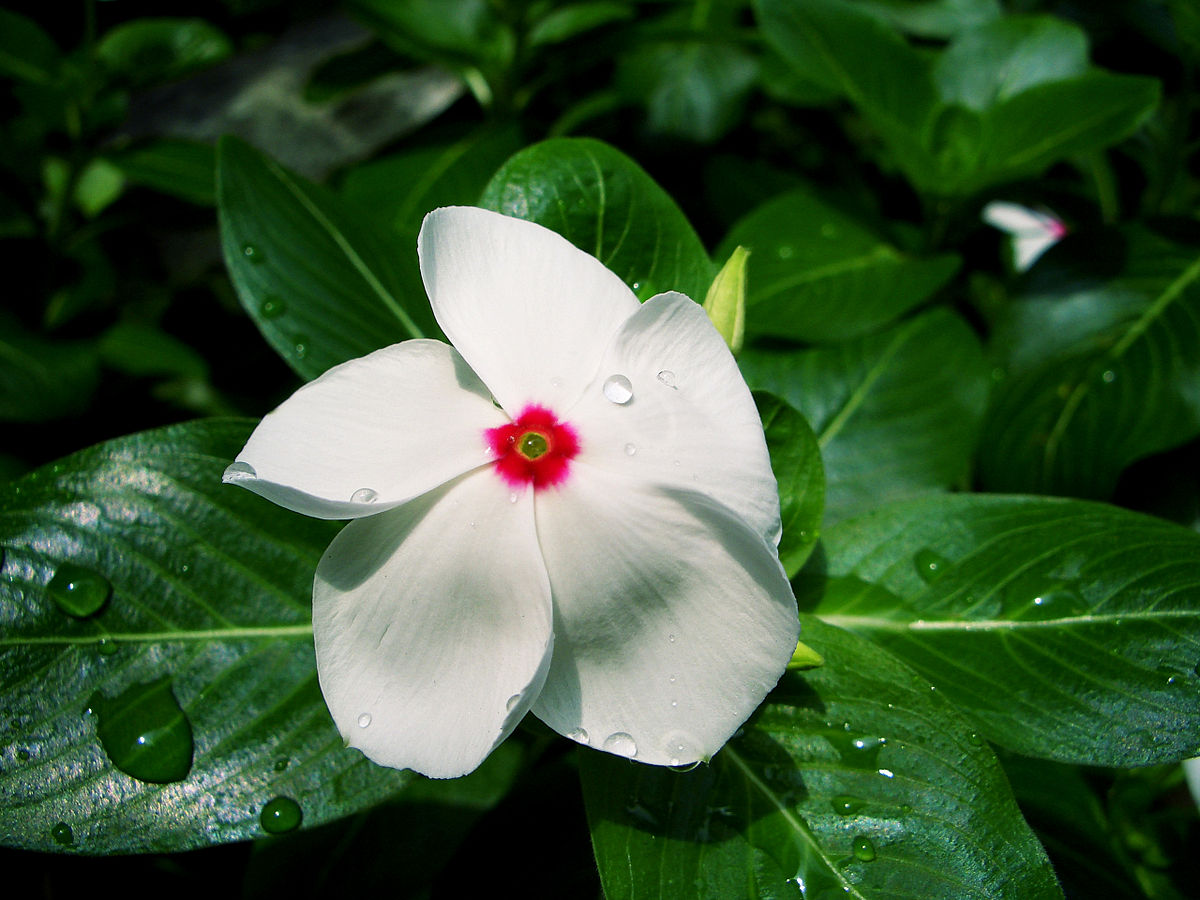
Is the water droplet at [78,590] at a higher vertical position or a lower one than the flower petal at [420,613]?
lower

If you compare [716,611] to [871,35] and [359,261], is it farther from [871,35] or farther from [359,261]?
[871,35]

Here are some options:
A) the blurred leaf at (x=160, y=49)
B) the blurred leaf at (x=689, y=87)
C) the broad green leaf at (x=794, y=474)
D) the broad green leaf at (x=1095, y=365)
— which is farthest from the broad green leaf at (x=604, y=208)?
the blurred leaf at (x=160, y=49)

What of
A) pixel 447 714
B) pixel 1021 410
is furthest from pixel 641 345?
pixel 1021 410

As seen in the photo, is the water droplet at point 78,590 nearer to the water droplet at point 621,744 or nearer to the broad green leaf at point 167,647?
the broad green leaf at point 167,647

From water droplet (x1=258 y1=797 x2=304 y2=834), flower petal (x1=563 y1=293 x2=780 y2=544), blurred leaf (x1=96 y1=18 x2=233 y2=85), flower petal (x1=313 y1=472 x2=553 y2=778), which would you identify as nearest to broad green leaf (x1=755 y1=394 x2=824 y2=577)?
flower petal (x1=563 y1=293 x2=780 y2=544)

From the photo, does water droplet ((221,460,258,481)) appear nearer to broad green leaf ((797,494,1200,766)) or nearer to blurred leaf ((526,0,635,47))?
broad green leaf ((797,494,1200,766))
